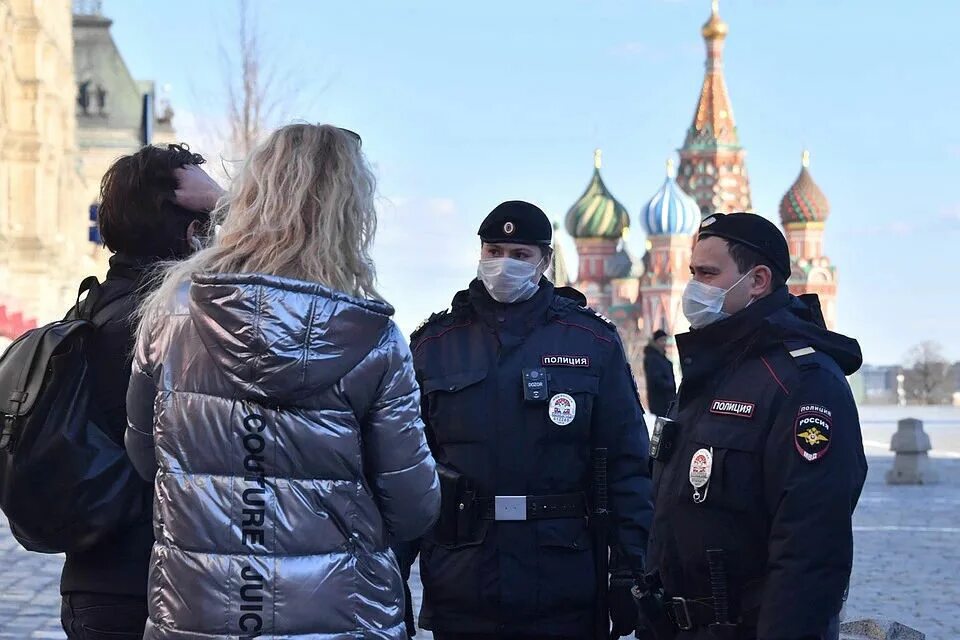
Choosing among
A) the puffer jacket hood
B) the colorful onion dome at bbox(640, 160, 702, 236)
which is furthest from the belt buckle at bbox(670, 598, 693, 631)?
the colorful onion dome at bbox(640, 160, 702, 236)

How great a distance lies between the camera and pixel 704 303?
4.38 m

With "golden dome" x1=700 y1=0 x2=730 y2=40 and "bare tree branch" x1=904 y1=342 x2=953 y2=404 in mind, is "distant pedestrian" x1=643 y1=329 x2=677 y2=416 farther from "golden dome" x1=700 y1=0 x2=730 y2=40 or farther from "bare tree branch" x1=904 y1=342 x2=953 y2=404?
"golden dome" x1=700 y1=0 x2=730 y2=40

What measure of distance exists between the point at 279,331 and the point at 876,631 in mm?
3810

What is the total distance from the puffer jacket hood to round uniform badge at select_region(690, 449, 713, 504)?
44.4 inches

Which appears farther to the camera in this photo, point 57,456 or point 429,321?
point 429,321

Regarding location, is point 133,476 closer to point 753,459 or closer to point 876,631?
point 753,459

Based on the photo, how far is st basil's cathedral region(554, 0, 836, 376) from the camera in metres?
110

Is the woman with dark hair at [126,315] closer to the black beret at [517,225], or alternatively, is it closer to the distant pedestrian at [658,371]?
the black beret at [517,225]

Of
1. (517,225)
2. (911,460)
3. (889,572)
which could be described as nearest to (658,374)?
(911,460)

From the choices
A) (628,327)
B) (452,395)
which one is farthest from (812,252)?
→ (452,395)

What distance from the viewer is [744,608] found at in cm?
407

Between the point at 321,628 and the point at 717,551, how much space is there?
118 centimetres

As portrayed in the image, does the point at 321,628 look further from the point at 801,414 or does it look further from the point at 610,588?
the point at 610,588

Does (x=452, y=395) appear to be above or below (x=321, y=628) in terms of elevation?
above
